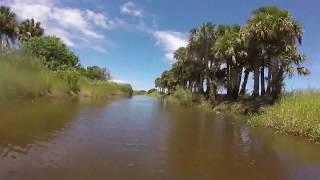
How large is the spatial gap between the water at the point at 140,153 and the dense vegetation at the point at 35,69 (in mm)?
13369

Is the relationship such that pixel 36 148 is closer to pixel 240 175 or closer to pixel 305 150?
pixel 240 175

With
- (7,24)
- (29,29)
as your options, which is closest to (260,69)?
(7,24)

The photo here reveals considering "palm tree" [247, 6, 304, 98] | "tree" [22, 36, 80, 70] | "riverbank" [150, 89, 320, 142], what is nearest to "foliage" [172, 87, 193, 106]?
"palm tree" [247, 6, 304, 98]

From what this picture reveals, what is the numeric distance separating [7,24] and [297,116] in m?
55.6

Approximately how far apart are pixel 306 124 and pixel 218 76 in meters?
33.8

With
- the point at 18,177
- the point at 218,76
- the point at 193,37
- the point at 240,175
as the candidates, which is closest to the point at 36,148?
the point at 18,177

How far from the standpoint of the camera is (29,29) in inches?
3164

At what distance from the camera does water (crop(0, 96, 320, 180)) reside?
32.6 feet

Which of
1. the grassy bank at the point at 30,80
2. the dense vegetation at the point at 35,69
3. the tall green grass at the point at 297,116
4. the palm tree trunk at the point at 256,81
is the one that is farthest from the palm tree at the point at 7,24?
the tall green grass at the point at 297,116

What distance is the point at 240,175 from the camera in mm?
10555

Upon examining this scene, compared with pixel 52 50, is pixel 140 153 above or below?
below

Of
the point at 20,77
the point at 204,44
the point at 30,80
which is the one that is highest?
the point at 204,44

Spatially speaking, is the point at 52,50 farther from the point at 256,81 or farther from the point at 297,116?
the point at 297,116

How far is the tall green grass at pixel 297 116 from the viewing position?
18577mm
